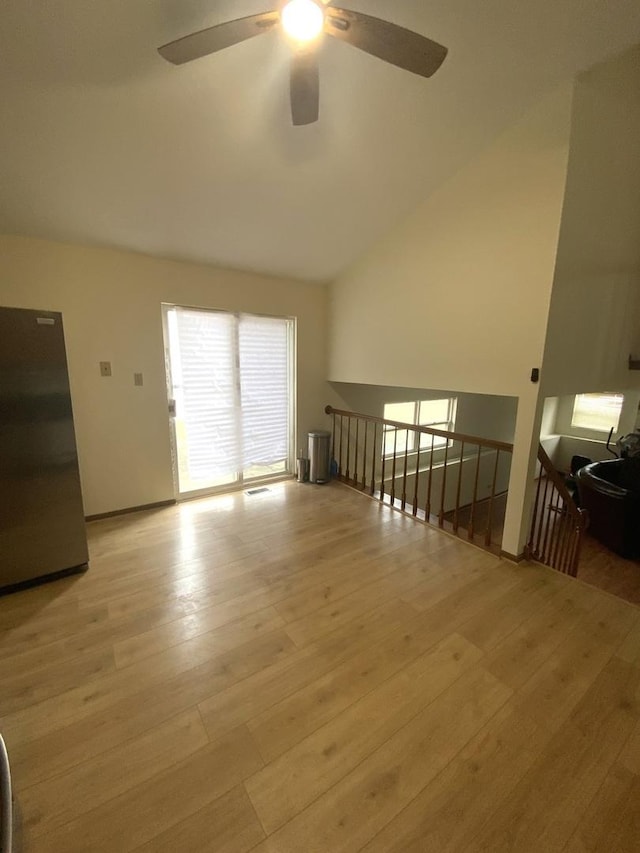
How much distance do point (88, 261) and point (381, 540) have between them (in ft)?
11.1

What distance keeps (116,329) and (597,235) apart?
3876 millimetres

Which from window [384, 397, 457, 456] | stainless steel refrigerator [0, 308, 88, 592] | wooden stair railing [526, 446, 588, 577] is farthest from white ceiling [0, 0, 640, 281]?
window [384, 397, 457, 456]

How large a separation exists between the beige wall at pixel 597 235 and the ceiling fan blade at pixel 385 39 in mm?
1273

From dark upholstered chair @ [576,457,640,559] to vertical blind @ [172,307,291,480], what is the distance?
376 centimetres

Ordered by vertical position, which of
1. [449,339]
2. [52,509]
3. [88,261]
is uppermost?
[88,261]

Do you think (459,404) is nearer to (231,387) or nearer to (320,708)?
(231,387)

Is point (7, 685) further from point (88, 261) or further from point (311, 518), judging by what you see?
point (88, 261)

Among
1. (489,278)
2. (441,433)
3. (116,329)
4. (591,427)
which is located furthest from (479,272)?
(591,427)

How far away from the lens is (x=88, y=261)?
110 inches

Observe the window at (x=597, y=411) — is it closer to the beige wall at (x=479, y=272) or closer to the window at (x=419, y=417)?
the window at (x=419, y=417)

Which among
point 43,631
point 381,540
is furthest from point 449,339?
point 43,631

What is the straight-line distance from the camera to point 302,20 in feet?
4.06

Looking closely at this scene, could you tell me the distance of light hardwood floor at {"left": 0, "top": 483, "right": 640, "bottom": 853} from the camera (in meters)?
1.10

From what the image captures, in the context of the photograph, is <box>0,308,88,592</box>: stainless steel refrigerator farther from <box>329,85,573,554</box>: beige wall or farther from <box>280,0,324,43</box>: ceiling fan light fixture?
<box>329,85,573,554</box>: beige wall
